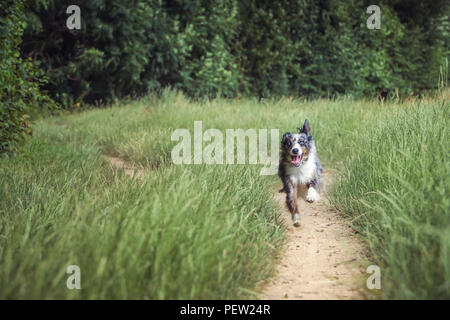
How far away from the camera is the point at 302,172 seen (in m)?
4.98

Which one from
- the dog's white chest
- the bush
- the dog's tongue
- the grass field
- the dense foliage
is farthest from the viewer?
the dense foliage

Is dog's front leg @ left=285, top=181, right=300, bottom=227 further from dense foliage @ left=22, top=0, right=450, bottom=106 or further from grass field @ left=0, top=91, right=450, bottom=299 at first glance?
dense foliage @ left=22, top=0, right=450, bottom=106

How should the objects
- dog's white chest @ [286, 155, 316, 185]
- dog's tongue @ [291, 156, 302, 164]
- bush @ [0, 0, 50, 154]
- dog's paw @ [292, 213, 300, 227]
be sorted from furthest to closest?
dog's white chest @ [286, 155, 316, 185] < dog's tongue @ [291, 156, 302, 164] < bush @ [0, 0, 50, 154] < dog's paw @ [292, 213, 300, 227]

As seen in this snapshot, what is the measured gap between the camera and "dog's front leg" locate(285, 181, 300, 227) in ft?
14.7

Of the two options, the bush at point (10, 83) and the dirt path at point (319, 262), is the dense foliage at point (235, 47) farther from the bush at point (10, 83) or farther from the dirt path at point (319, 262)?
the dirt path at point (319, 262)

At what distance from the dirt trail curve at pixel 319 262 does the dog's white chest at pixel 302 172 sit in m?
0.39

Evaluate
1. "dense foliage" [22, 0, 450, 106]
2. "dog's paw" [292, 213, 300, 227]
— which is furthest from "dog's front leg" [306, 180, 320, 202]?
"dense foliage" [22, 0, 450, 106]

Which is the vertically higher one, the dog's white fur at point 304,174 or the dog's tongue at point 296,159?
the dog's tongue at point 296,159

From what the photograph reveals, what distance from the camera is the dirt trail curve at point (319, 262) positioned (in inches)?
115

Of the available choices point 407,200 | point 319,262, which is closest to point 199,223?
point 319,262

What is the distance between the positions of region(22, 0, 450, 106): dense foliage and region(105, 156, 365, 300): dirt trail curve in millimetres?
7550

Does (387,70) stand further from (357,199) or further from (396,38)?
(357,199)

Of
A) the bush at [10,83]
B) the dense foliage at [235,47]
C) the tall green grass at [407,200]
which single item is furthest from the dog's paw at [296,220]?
the dense foliage at [235,47]

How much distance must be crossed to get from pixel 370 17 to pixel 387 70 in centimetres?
195
